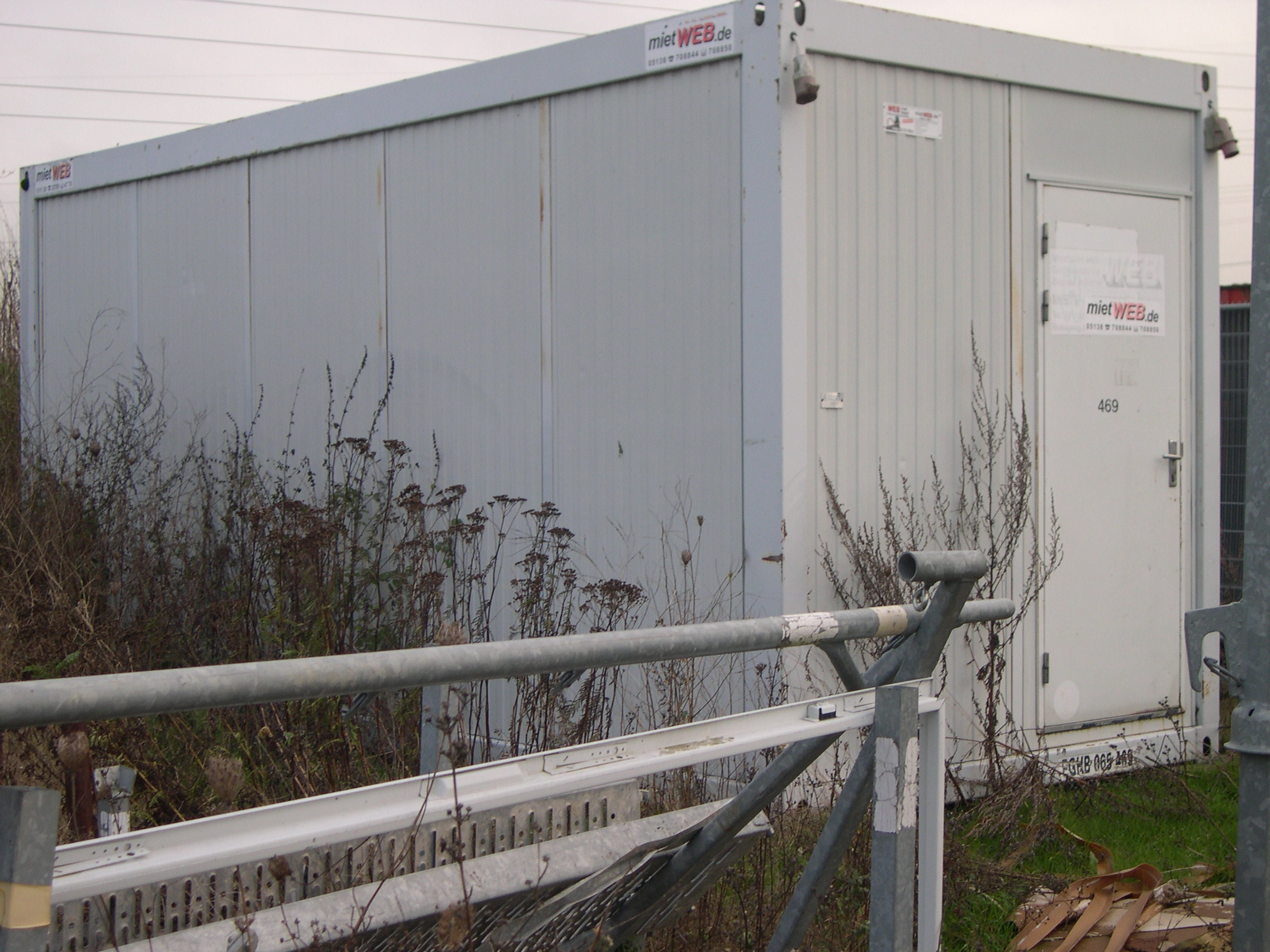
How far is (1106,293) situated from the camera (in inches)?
229

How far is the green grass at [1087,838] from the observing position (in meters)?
3.93

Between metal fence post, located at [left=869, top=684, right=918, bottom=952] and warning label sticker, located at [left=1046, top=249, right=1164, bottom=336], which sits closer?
metal fence post, located at [left=869, top=684, right=918, bottom=952]

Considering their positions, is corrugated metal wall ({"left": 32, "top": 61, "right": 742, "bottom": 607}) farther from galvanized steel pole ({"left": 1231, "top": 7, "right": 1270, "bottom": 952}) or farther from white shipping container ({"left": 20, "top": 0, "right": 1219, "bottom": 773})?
galvanized steel pole ({"left": 1231, "top": 7, "right": 1270, "bottom": 952})

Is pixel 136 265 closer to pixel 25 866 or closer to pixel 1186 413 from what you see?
pixel 1186 413

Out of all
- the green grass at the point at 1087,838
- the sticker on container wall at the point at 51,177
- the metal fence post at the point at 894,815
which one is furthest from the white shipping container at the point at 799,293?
the metal fence post at the point at 894,815

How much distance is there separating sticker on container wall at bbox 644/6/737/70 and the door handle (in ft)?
9.10

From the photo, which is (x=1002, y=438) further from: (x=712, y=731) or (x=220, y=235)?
(x=220, y=235)

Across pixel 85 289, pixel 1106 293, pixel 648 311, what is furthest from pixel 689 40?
pixel 85 289

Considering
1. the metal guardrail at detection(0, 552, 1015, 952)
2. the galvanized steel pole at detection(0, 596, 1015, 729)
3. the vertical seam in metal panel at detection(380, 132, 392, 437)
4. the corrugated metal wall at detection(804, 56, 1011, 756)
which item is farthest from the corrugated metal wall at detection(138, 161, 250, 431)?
the galvanized steel pole at detection(0, 596, 1015, 729)

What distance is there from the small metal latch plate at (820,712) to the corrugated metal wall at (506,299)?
104 inches

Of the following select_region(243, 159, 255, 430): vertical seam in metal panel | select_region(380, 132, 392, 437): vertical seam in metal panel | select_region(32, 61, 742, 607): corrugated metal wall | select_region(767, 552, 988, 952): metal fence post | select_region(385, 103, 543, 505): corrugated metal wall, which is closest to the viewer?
select_region(767, 552, 988, 952): metal fence post

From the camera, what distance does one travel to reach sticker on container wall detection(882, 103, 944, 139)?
523 centimetres

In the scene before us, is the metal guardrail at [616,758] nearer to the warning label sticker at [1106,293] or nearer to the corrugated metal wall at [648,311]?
the corrugated metal wall at [648,311]

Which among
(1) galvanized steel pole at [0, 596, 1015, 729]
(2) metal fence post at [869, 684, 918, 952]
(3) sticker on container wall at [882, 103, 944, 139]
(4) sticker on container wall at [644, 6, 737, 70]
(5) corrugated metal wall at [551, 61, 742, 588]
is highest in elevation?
(4) sticker on container wall at [644, 6, 737, 70]
